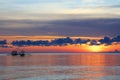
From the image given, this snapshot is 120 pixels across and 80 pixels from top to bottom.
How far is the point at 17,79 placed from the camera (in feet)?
234

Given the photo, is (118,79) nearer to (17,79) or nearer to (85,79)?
(85,79)

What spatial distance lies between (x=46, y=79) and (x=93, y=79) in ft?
36.5

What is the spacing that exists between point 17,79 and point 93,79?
1799cm

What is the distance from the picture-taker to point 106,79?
71.1 m

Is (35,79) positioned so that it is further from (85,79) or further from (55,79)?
(85,79)

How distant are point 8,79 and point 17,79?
2.23 m

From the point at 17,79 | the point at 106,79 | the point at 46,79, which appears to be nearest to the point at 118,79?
the point at 106,79

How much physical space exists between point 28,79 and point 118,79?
20958 millimetres

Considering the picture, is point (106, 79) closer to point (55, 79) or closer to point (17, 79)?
point (55, 79)

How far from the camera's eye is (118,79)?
70.1 metres

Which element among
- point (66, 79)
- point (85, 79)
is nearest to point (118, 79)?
point (85, 79)

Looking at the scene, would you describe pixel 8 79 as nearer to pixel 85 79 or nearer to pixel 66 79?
pixel 66 79

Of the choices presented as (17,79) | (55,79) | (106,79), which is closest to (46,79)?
(55,79)

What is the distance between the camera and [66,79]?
70562 millimetres
